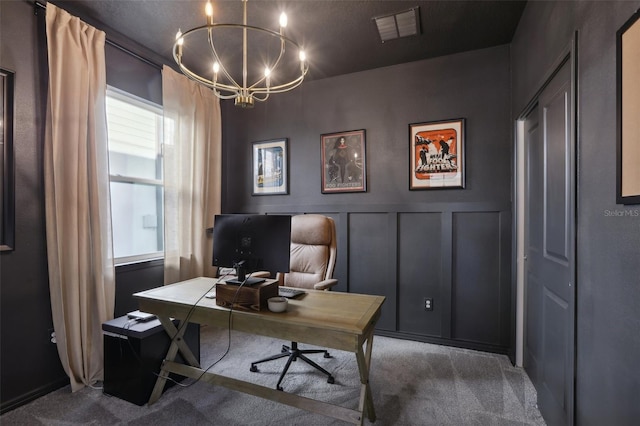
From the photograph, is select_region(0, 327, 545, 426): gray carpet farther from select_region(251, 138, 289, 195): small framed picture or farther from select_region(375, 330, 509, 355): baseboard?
select_region(251, 138, 289, 195): small framed picture

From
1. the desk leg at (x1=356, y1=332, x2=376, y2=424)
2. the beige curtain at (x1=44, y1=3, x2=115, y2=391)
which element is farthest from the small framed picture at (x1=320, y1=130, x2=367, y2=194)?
the beige curtain at (x1=44, y1=3, x2=115, y2=391)

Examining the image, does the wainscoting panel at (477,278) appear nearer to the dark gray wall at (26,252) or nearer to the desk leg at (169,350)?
the desk leg at (169,350)

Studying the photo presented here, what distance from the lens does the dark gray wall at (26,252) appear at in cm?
193

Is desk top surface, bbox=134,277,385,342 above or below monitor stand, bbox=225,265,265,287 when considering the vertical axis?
below

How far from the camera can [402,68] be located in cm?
308

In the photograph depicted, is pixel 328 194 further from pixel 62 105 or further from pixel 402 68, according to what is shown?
pixel 62 105

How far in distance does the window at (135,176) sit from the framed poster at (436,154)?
101 inches

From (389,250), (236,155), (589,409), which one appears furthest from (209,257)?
(589,409)

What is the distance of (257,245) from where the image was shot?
5.91 feet

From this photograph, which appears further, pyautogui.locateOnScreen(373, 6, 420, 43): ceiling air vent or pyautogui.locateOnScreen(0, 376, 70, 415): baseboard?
pyautogui.locateOnScreen(373, 6, 420, 43): ceiling air vent

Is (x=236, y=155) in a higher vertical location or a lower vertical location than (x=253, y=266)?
higher

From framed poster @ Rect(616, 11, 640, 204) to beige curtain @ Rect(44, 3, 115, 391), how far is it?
301 centimetres

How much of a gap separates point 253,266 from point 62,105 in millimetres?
1805

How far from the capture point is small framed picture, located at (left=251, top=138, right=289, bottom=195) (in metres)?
3.59
